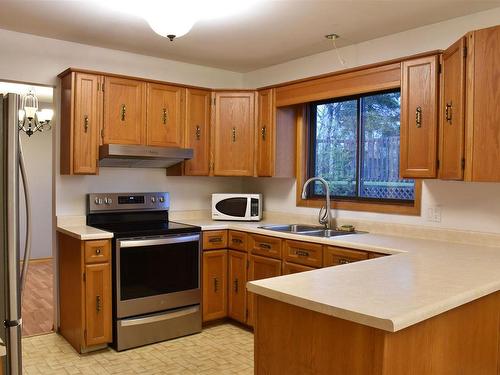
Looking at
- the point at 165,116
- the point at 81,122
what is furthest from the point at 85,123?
the point at 165,116

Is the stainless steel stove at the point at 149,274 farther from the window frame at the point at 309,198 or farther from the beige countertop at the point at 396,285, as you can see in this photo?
the beige countertop at the point at 396,285

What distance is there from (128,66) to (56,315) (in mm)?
2159

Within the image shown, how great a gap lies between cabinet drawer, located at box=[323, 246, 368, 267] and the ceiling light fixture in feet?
5.38

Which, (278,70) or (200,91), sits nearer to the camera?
(200,91)

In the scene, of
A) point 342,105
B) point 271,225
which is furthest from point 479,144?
point 271,225

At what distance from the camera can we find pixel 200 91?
404 centimetres

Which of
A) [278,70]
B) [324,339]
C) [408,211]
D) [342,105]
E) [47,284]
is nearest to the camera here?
[324,339]

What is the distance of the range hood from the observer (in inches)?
136

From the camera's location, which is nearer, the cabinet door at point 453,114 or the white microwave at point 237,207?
the cabinet door at point 453,114

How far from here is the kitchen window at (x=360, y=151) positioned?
348 centimetres

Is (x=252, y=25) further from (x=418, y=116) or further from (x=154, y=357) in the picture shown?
(x=154, y=357)

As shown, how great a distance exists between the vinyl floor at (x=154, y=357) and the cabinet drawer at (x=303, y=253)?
745 millimetres

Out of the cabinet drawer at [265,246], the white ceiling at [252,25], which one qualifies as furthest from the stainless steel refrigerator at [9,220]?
the cabinet drawer at [265,246]

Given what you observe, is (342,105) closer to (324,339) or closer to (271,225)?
(271,225)
